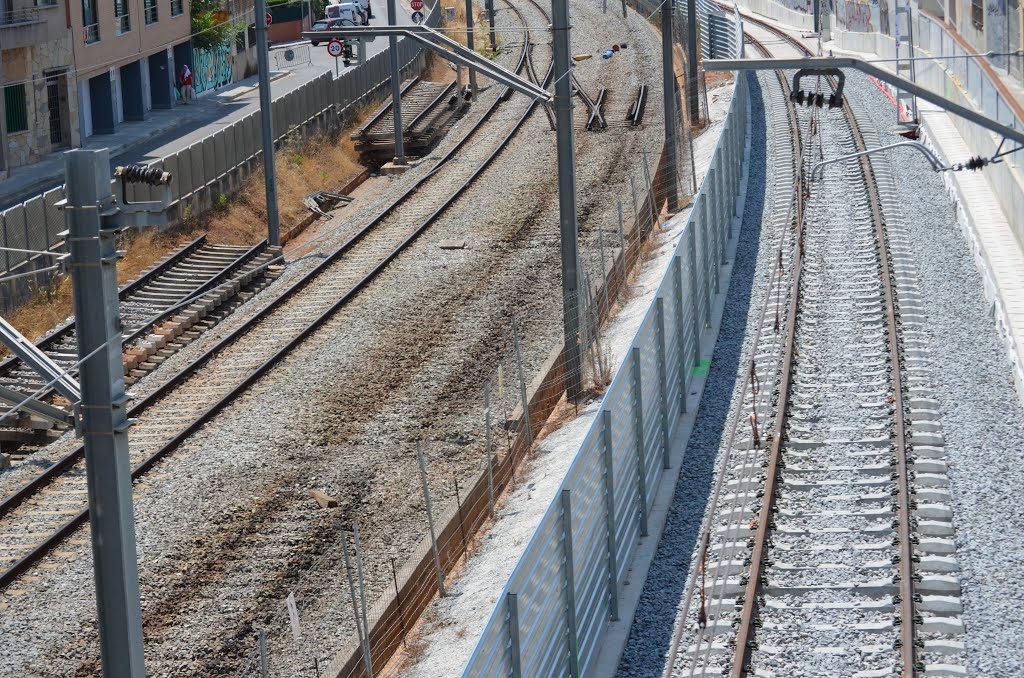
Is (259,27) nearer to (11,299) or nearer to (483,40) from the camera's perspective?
(11,299)

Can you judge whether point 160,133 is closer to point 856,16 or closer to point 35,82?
point 35,82

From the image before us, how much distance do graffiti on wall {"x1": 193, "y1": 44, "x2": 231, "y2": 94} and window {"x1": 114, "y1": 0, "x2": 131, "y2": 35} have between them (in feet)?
22.3

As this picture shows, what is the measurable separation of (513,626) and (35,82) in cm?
3361

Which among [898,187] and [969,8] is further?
[969,8]

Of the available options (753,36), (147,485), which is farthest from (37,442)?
(753,36)

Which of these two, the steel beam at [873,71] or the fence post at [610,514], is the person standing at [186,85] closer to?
the steel beam at [873,71]

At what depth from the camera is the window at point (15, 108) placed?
3859 centimetres

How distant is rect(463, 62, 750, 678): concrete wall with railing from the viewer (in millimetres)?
10133

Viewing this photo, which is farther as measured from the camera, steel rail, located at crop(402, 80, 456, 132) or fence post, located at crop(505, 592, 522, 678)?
steel rail, located at crop(402, 80, 456, 132)

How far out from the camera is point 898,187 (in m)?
31.5

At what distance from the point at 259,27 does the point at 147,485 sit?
45.1 ft

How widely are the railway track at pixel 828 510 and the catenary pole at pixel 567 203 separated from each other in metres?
2.50

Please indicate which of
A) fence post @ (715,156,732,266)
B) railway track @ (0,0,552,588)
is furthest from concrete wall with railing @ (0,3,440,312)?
fence post @ (715,156,732,266)

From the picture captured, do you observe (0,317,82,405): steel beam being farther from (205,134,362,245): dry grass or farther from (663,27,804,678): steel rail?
(205,134,362,245): dry grass
